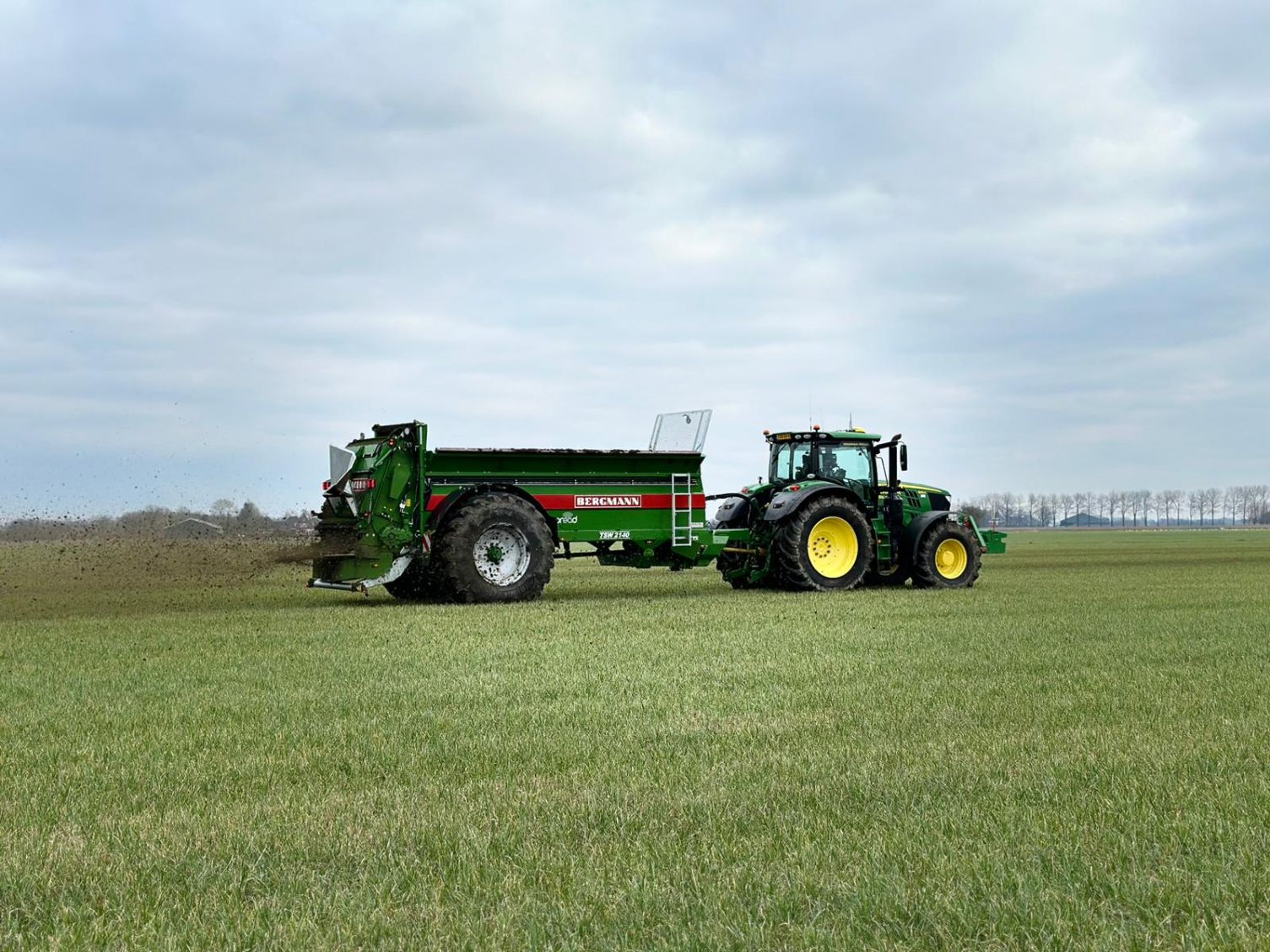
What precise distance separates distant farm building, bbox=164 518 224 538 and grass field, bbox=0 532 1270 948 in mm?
9218

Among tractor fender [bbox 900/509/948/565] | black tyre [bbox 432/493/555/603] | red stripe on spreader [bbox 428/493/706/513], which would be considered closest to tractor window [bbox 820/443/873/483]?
tractor fender [bbox 900/509/948/565]

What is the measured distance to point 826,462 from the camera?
19.7 metres

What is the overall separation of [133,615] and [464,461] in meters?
4.68

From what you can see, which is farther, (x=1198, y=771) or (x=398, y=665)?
(x=398, y=665)

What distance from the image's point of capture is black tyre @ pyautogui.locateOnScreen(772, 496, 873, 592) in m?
18.7

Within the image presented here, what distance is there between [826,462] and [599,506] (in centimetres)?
418

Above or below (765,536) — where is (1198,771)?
below

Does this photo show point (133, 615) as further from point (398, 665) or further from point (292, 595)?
point (398, 665)

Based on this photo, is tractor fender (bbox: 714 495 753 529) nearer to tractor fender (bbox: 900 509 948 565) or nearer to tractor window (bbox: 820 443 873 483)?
tractor window (bbox: 820 443 873 483)

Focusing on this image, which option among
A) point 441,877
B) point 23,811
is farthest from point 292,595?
point 441,877

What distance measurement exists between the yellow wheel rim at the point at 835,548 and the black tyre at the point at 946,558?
124 cm

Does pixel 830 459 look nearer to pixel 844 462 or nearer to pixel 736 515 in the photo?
pixel 844 462

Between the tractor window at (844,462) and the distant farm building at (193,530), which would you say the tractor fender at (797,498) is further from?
the distant farm building at (193,530)

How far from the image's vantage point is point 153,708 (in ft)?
26.6
